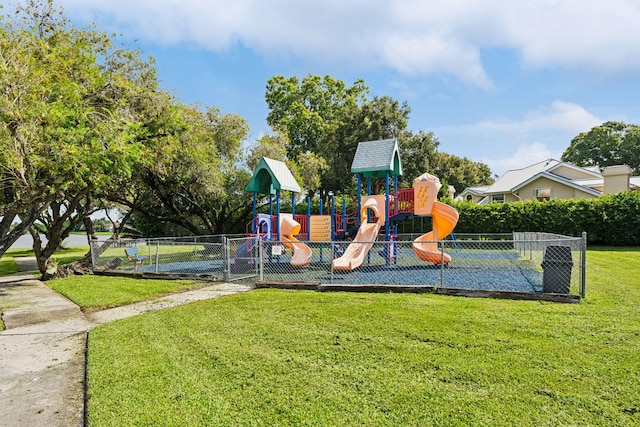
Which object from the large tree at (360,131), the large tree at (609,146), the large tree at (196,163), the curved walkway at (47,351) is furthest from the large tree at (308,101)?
the large tree at (609,146)

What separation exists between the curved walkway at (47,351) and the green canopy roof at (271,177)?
5796 mm

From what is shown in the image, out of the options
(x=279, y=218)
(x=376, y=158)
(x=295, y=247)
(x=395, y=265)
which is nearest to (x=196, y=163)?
(x=279, y=218)

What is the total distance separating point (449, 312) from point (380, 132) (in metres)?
26.1

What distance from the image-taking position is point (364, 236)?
577 inches

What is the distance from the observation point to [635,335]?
17.9 ft

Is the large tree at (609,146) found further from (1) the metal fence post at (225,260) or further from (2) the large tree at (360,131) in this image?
(1) the metal fence post at (225,260)

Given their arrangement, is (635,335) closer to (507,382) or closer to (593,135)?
(507,382)

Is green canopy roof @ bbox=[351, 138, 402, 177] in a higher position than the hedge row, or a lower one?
higher

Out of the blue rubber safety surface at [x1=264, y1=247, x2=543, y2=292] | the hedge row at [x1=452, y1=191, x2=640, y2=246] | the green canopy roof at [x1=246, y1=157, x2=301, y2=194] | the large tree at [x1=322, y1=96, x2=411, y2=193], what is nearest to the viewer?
the blue rubber safety surface at [x1=264, y1=247, x2=543, y2=292]

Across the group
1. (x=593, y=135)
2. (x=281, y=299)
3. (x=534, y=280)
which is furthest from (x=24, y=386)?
(x=593, y=135)

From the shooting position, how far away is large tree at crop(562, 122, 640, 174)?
5609 cm

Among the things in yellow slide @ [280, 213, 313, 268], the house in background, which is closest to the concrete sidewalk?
yellow slide @ [280, 213, 313, 268]

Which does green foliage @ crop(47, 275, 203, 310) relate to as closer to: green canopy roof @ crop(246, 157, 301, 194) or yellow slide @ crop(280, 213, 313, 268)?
yellow slide @ crop(280, 213, 313, 268)

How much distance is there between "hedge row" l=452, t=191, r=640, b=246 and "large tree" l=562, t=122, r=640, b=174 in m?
44.2
